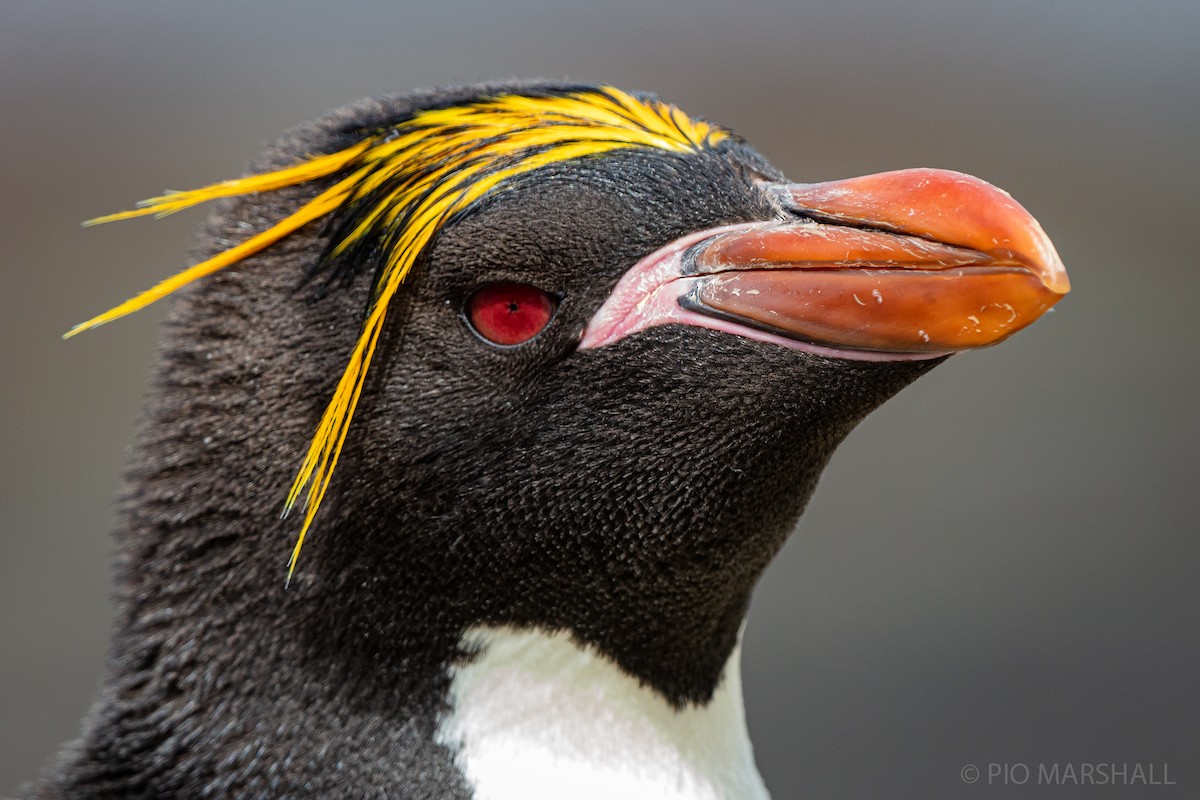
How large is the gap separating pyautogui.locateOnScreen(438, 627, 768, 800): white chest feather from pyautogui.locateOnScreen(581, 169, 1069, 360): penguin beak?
17.7 inches

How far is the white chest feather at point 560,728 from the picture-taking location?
1.80 m

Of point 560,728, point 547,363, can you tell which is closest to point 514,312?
point 547,363

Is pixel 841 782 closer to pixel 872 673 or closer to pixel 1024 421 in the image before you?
pixel 872 673

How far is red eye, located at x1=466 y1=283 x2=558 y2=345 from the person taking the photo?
172cm

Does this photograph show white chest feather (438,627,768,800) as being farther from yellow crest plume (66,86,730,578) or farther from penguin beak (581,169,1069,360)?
penguin beak (581,169,1069,360)

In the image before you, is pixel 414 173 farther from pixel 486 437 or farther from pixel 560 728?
pixel 560 728

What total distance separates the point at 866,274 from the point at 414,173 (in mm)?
611

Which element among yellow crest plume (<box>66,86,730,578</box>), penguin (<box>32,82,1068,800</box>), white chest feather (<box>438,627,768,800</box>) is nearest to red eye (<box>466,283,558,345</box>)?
penguin (<box>32,82,1068,800</box>)

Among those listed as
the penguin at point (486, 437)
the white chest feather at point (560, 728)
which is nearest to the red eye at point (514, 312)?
the penguin at point (486, 437)

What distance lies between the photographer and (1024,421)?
7141 millimetres

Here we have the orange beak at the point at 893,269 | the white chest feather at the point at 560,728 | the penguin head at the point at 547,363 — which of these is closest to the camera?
the orange beak at the point at 893,269

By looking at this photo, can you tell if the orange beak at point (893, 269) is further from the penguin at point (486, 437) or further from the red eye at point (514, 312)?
the red eye at point (514, 312)

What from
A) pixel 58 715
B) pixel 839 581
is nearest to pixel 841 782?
pixel 839 581

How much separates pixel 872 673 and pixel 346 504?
14.3ft
